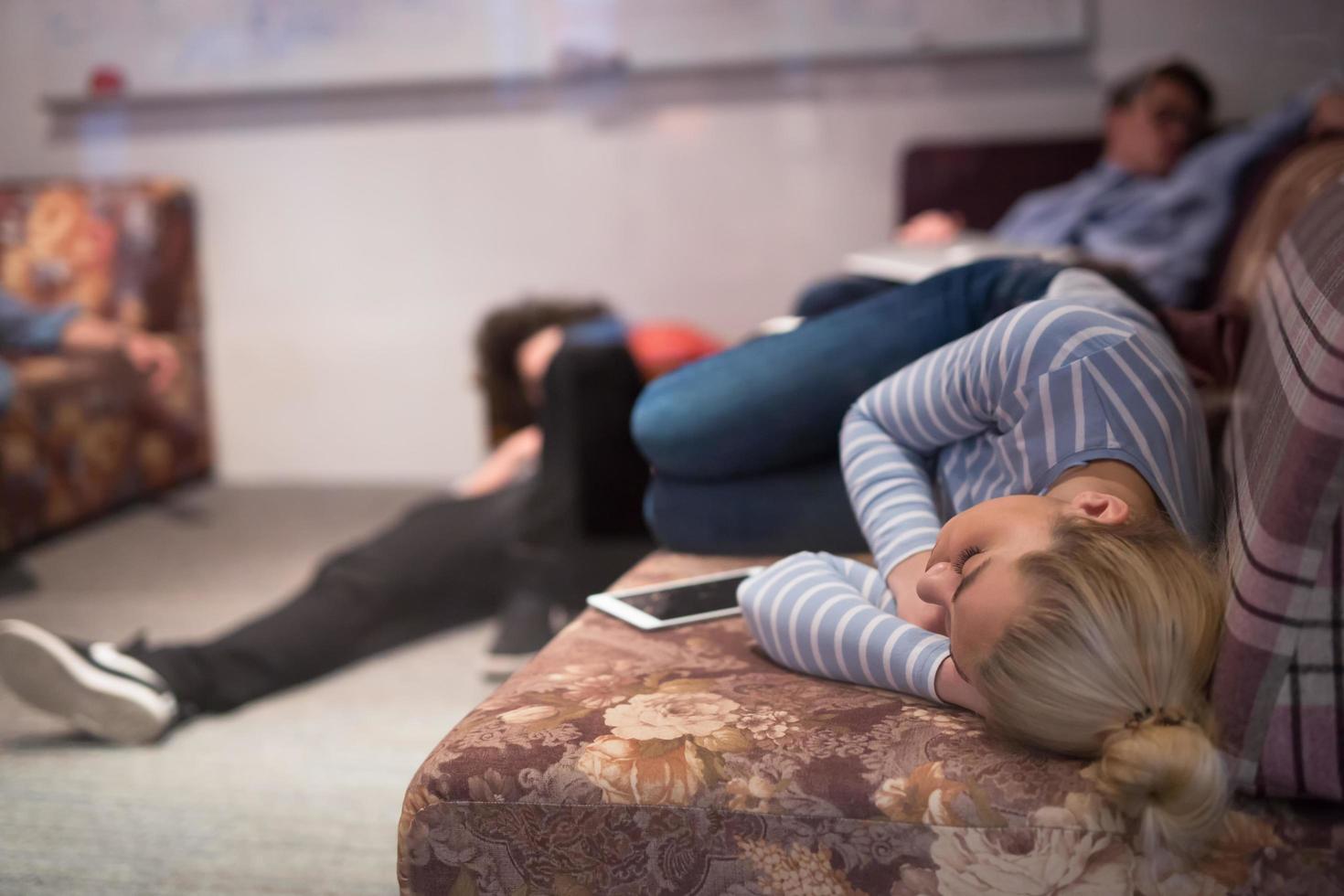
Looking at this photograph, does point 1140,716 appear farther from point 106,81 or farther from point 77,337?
point 106,81

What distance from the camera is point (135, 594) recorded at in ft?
5.53

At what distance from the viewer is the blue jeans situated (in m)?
1.04

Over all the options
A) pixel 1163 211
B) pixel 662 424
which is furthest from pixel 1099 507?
pixel 1163 211

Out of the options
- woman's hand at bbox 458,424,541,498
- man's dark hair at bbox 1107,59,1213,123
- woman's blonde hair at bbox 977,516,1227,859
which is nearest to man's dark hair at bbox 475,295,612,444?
woman's hand at bbox 458,424,541,498

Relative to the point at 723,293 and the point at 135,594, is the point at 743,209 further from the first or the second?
the point at 135,594

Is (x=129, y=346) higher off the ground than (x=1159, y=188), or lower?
lower

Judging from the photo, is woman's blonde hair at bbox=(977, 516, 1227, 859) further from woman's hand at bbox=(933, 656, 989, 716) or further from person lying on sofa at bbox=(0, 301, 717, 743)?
person lying on sofa at bbox=(0, 301, 717, 743)

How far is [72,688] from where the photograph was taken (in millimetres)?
1265

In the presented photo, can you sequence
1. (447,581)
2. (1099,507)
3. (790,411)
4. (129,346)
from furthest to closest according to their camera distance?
(129,346) → (447,581) → (790,411) → (1099,507)

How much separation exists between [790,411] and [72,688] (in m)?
0.78

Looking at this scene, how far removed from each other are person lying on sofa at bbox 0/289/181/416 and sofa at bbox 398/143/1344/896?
141cm

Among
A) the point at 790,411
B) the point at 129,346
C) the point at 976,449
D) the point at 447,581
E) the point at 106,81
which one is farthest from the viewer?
the point at 106,81

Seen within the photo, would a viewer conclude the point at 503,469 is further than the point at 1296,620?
Yes

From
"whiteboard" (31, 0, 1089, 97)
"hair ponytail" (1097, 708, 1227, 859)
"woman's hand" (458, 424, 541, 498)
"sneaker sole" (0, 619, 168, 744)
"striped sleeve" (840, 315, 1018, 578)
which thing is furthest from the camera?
"whiteboard" (31, 0, 1089, 97)
